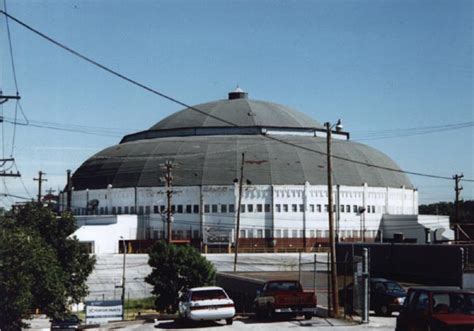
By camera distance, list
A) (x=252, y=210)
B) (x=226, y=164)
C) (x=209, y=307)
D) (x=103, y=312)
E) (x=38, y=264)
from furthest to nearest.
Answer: (x=226, y=164) → (x=252, y=210) → (x=103, y=312) → (x=38, y=264) → (x=209, y=307)

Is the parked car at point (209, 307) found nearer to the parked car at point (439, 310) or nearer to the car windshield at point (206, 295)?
the car windshield at point (206, 295)

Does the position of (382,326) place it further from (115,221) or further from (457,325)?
(115,221)

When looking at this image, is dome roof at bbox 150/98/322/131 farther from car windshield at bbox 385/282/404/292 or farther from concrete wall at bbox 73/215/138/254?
car windshield at bbox 385/282/404/292

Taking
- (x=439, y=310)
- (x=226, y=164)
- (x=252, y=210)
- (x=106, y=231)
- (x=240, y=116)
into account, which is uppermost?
(x=240, y=116)

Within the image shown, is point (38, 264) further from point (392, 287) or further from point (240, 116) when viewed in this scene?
point (240, 116)

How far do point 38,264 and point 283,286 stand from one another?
12.8 metres

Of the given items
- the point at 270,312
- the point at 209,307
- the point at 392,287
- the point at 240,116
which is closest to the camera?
the point at 209,307

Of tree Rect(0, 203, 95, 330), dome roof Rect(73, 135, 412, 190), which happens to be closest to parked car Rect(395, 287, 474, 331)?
tree Rect(0, 203, 95, 330)

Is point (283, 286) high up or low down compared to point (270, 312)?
up

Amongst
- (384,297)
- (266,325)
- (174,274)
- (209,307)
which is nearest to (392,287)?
(384,297)

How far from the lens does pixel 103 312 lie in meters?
42.9

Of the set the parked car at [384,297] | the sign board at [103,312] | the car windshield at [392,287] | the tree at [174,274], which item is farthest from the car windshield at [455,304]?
the tree at [174,274]

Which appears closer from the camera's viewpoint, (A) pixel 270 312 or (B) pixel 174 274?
(A) pixel 270 312

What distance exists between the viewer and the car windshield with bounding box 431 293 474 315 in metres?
16.8
